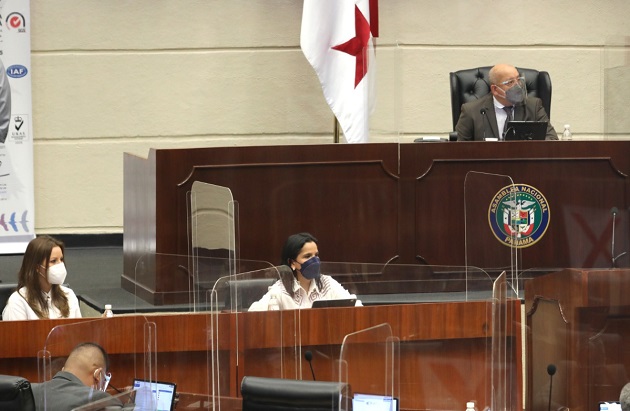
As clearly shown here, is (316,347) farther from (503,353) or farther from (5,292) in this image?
(5,292)

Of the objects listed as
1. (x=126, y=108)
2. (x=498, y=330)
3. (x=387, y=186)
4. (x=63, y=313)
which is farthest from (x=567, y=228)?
(x=126, y=108)

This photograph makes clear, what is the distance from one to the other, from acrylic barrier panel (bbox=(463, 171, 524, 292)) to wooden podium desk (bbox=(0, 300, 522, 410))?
1.73 m

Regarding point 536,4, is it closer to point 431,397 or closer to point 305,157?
point 305,157

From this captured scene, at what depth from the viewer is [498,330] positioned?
5449mm

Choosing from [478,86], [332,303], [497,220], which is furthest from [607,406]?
[478,86]

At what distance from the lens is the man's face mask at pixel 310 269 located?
6117 millimetres

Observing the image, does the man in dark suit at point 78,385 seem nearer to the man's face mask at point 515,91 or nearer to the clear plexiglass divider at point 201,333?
the clear plexiglass divider at point 201,333

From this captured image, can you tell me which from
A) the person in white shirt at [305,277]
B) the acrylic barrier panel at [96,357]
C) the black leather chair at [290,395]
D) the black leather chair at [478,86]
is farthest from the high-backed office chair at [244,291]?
the black leather chair at [478,86]

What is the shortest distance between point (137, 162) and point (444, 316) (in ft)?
10.8

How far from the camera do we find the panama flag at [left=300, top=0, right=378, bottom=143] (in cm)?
860

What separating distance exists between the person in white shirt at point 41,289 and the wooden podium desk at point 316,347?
554mm

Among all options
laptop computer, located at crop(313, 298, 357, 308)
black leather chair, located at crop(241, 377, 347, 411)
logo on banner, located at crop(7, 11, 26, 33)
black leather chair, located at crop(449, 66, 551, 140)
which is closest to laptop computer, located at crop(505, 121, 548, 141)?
black leather chair, located at crop(449, 66, 551, 140)

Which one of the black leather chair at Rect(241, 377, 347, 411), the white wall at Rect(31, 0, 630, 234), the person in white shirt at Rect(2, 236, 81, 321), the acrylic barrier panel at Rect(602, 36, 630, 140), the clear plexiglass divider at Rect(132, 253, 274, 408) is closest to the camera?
the black leather chair at Rect(241, 377, 347, 411)

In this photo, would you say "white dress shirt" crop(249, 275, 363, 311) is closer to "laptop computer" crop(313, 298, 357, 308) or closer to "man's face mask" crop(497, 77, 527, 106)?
"laptop computer" crop(313, 298, 357, 308)
